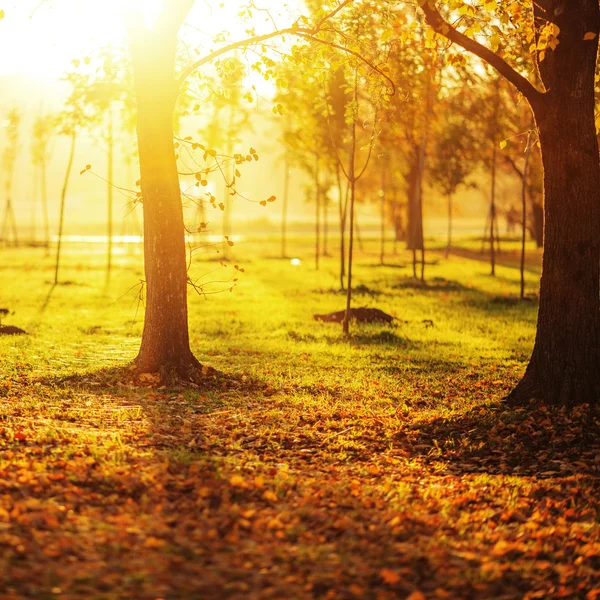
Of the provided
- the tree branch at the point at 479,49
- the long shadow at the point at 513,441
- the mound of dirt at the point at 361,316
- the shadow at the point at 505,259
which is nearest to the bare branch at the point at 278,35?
the tree branch at the point at 479,49

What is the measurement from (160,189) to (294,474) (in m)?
5.11

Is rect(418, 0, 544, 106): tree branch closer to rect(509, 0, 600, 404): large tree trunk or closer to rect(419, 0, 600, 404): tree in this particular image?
rect(419, 0, 600, 404): tree

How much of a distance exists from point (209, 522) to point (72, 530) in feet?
3.22

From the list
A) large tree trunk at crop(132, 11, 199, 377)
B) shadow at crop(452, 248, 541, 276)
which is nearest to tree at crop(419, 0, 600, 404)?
large tree trunk at crop(132, 11, 199, 377)

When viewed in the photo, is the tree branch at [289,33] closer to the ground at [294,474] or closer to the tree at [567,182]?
the tree at [567,182]

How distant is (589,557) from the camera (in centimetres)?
623

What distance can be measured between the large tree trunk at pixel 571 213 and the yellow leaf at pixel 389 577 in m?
5.16

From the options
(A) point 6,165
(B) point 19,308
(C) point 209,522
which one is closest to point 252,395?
(C) point 209,522

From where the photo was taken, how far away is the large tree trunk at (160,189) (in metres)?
11.6

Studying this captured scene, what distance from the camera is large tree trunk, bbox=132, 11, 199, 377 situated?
1161 cm

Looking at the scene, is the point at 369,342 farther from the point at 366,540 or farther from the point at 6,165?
the point at 6,165

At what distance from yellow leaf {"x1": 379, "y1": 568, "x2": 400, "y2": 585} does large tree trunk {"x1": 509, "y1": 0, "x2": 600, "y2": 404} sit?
16.9 ft

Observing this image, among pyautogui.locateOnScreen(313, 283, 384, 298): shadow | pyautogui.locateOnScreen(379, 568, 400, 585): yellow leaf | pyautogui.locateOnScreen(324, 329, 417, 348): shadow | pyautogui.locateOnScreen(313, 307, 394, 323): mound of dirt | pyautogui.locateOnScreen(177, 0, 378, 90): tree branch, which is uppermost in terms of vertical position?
pyautogui.locateOnScreen(177, 0, 378, 90): tree branch

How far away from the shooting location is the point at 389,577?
555 cm
